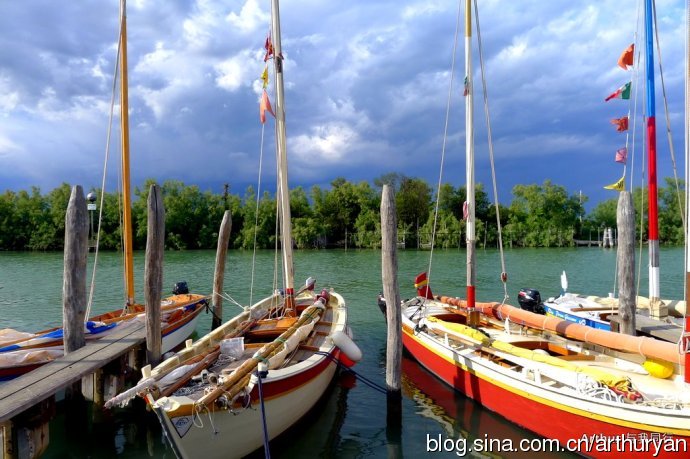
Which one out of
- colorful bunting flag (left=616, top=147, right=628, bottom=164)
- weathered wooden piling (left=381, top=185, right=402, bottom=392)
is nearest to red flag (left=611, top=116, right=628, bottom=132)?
colorful bunting flag (left=616, top=147, right=628, bottom=164)

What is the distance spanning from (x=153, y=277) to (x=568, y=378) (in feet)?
25.3

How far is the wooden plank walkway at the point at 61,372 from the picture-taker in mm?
6512

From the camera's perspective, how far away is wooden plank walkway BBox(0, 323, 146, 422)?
6512 millimetres

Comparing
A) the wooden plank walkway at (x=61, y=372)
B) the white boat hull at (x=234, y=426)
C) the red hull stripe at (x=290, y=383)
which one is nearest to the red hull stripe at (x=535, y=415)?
the red hull stripe at (x=290, y=383)

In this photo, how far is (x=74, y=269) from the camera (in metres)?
8.84

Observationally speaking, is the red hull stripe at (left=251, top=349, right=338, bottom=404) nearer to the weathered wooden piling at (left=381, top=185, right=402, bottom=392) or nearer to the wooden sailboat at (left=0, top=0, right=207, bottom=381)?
the weathered wooden piling at (left=381, top=185, right=402, bottom=392)

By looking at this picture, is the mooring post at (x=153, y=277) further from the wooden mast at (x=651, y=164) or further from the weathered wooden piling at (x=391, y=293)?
the wooden mast at (x=651, y=164)

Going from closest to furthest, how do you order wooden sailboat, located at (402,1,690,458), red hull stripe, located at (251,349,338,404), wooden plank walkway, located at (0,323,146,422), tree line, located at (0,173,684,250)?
wooden sailboat, located at (402,1,690,458) < wooden plank walkway, located at (0,323,146,422) < red hull stripe, located at (251,349,338,404) < tree line, located at (0,173,684,250)

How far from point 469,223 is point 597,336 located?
398cm

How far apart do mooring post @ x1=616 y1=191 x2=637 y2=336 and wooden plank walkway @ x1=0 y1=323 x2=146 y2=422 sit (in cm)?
1074

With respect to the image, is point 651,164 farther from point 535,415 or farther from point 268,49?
point 268,49

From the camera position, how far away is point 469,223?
11.8 meters

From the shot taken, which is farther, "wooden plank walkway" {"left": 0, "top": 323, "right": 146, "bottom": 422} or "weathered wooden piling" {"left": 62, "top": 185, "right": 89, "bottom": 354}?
"weathered wooden piling" {"left": 62, "top": 185, "right": 89, "bottom": 354}

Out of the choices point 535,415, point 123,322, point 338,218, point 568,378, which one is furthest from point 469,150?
point 338,218
